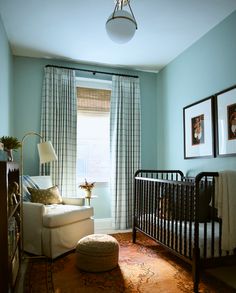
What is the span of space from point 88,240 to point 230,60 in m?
2.27

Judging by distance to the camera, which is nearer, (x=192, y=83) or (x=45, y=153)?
(x=45, y=153)

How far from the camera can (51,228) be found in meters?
2.58

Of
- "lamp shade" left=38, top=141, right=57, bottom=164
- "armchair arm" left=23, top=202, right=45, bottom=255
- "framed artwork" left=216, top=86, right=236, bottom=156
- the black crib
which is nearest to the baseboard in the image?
the black crib

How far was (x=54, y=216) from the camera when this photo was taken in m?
2.58

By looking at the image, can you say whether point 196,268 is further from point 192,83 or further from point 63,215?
point 192,83

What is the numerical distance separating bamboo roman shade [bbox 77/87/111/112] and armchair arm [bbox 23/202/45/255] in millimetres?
1709

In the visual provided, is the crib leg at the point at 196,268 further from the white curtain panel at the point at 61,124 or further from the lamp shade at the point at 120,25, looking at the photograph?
the white curtain panel at the point at 61,124

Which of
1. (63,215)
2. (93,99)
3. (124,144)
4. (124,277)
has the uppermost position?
(93,99)

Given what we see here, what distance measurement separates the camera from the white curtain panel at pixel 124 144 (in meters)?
3.78

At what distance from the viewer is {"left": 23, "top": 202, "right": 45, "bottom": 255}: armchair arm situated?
8.63 feet

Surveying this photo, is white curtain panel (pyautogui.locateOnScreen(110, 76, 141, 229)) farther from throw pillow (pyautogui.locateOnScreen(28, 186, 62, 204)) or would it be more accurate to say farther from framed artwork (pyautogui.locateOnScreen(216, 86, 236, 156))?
framed artwork (pyautogui.locateOnScreen(216, 86, 236, 156))

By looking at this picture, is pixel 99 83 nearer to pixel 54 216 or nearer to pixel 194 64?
pixel 194 64

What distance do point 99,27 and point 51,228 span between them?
7.26 ft

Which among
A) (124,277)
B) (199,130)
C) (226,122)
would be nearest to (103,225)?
(124,277)
